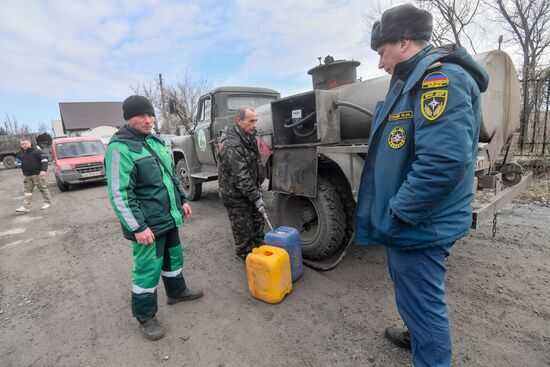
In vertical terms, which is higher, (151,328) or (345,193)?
(345,193)

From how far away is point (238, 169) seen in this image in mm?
3117

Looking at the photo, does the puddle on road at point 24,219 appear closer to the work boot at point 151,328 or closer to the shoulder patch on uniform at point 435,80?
the work boot at point 151,328

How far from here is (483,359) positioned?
193cm

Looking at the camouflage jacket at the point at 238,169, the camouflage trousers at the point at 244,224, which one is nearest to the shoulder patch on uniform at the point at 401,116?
the camouflage jacket at the point at 238,169

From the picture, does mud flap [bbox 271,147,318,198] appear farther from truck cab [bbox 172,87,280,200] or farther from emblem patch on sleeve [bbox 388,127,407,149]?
truck cab [bbox 172,87,280,200]

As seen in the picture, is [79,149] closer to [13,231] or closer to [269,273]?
[13,231]

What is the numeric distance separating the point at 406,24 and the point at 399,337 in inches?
77.3

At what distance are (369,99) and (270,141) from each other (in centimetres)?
127

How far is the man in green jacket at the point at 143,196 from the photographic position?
2119 mm

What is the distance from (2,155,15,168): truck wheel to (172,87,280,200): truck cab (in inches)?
903

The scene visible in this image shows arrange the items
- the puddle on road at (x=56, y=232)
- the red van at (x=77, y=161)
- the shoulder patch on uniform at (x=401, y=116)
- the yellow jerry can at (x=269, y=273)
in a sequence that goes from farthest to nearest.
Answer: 1. the red van at (x=77, y=161)
2. the puddle on road at (x=56, y=232)
3. the yellow jerry can at (x=269, y=273)
4. the shoulder patch on uniform at (x=401, y=116)

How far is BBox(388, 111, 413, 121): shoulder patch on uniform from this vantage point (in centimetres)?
140

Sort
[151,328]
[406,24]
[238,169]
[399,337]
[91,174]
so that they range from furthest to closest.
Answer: [91,174], [238,169], [151,328], [399,337], [406,24]

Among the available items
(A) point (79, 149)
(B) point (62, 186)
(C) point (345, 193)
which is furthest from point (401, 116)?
(A) point (79, 149)
